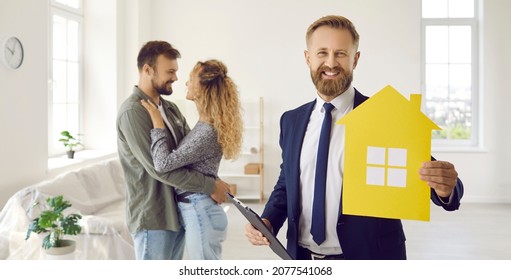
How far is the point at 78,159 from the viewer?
5055mm

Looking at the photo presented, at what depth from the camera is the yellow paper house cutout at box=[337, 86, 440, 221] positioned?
1.06 m

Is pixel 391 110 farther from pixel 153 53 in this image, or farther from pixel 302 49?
pixel 302 49

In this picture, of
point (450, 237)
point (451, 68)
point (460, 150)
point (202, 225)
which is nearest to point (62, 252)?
point (202, 225)

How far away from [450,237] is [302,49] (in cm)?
280

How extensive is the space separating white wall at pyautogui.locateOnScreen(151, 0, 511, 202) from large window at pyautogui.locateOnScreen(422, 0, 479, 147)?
Result: 0.69 feet

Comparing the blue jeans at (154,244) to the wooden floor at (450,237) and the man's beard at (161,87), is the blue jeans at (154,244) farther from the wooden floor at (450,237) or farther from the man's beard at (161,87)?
the wooden floor at (450,237)

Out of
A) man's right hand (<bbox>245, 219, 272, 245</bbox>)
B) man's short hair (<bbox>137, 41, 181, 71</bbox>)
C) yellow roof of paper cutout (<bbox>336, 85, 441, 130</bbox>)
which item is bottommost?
man's right hand (<bbox>245, 219, 272, 245</bbox>)

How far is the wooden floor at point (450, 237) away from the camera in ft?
13.7

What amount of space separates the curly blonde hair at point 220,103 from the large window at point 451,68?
5.11 metres

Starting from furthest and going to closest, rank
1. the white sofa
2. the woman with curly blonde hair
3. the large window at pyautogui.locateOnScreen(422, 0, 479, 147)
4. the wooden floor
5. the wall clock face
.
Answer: the large window at pyautogui.locateOnScreen(422, 0, 479, 147) < the wooden floor < the wall clock face < the white sofa < the woman with curly blonde hair

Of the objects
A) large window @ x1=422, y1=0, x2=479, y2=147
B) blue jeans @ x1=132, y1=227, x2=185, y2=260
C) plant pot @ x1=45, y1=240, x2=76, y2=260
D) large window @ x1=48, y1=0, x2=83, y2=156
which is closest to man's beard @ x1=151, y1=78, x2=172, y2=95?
blue jeans @ x1=132, y1=227, x2=185, y2=260

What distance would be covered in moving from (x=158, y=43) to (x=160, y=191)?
575 mm

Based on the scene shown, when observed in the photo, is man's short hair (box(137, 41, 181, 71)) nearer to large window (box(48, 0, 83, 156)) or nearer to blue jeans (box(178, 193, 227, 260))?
blue jeans (box(178, 193, 227, 260))
